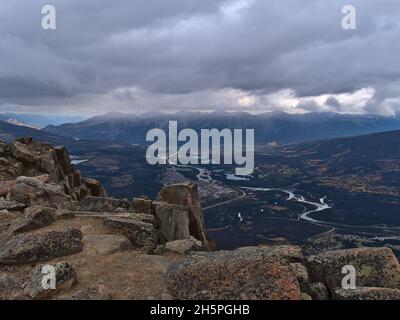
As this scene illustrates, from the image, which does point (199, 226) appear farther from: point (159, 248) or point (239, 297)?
point (239, 297)

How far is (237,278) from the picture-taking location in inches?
794

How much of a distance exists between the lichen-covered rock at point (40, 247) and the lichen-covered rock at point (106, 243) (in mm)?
→ 1054

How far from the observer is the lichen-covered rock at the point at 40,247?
77.4 ft

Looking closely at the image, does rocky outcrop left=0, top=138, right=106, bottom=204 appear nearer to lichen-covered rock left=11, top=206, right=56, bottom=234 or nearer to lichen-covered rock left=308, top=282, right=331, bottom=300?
lichen-covered rock left=11, top=206, right=56, bottom=234

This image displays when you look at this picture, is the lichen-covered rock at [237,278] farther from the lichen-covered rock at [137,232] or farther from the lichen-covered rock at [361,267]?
the lichen-covered rock at [137,232]

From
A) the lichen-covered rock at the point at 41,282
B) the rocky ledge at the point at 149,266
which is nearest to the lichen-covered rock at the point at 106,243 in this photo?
the rocky ledge at the point at 149,266

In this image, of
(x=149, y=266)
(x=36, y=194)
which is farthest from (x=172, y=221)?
(x=36, y=194)

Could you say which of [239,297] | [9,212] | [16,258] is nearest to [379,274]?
[239,297]

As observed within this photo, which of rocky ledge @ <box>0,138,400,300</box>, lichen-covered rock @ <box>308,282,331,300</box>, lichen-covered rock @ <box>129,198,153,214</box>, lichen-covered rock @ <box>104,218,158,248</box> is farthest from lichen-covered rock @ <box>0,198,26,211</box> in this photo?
lichen-covered rock @ <box>308,282,331,300</box>

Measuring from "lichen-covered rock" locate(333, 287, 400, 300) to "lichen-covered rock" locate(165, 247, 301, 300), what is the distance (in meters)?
2.97

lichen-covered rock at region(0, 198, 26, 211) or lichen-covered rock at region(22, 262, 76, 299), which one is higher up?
lichen-covered rock at region(0, 198, 26, 211)

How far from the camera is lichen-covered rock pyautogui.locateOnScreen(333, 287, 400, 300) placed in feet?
64.2

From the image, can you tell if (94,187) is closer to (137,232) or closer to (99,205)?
(99,205)
